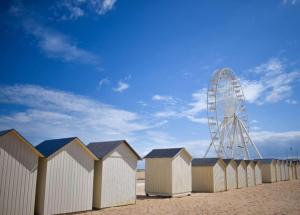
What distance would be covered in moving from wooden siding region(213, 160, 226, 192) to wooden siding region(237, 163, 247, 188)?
4.30m

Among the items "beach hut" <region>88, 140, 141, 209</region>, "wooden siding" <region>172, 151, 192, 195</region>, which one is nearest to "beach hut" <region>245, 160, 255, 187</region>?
"wooden siding" <region>172, 151, 192, 195</region>

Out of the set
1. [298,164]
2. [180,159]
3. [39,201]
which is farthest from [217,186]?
[298,164]

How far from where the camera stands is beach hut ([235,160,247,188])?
34.4 m

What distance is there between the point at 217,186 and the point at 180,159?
742 cm

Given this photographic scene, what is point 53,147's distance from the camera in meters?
14.6

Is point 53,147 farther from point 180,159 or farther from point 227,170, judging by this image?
→ point 227,170

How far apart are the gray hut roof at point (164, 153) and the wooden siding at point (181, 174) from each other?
439 mm

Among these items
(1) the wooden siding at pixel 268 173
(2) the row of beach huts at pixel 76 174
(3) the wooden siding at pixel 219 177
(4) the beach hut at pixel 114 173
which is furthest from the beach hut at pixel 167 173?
(1) the wooden siding at pixel 268 173

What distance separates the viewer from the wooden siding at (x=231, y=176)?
31.5 metres

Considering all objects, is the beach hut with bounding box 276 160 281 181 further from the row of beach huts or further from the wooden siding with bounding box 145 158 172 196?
the wooden siding with bounding box 145 158 172 196

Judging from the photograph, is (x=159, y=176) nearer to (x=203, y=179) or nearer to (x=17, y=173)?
(x=203, y=179)

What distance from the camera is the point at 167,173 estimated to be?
2294 cm

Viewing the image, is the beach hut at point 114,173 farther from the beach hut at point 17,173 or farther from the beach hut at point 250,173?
the beach hut at point 250,173

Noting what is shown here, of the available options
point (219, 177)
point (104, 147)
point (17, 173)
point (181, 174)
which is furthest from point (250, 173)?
point (17, 173)
